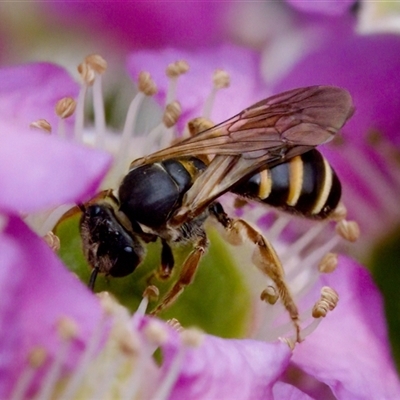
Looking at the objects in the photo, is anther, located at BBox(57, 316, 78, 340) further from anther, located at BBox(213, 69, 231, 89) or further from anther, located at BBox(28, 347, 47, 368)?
anther, located at BBox(213, 69, 231, 89)

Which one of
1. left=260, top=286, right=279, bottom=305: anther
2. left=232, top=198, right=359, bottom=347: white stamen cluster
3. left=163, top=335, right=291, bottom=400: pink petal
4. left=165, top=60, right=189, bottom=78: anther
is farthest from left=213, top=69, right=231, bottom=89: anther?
left=163, top=335, right=291, bottom=400: pink petal

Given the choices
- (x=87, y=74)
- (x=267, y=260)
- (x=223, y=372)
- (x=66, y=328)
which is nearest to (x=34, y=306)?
(x=66, y=328)

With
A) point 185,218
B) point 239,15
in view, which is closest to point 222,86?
point 239,15

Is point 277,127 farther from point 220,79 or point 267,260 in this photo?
point 220,79

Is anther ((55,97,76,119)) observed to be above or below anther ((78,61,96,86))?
below

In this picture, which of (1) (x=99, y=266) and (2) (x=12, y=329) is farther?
(1) (x=99, y=266)

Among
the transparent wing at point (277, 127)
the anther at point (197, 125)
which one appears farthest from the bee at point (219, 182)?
the anther at point (197, 125)

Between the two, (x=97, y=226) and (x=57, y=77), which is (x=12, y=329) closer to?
(x=97, y=226)

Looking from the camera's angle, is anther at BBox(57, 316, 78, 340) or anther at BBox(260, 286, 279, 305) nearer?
anther at BBox(57, 316, 78, 340)
